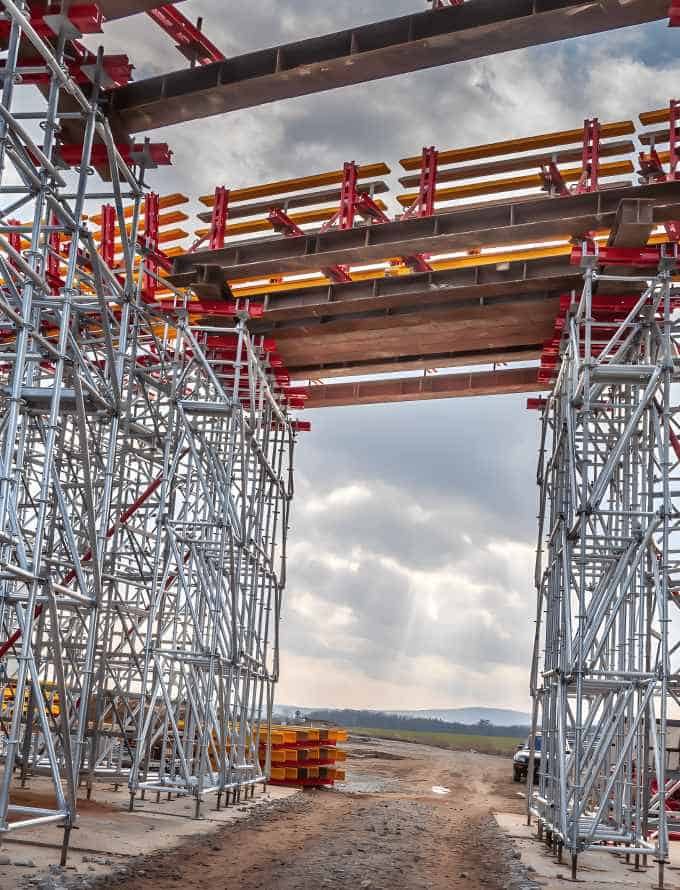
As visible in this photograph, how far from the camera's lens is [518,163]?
1705 centimetres

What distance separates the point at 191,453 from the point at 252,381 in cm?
212

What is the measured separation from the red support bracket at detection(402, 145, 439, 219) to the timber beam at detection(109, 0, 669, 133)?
2404 mm

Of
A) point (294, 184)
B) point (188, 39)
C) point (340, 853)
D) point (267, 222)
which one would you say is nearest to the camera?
point (340, 853)

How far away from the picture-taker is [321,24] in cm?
1653

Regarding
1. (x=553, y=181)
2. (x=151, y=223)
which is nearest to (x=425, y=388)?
(x=151, y=223)

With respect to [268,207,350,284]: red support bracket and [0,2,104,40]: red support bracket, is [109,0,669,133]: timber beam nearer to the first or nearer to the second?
[0,2,104,40]: red support bracket

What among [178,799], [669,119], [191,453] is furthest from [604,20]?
[178,799]

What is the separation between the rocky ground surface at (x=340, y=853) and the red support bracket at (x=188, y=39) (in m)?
11.2

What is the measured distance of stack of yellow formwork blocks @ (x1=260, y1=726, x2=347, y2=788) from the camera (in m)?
23.9

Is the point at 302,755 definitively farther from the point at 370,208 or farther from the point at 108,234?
the point at 370,208

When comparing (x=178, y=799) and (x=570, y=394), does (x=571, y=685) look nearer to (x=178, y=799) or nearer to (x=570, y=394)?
(x=570, y=394)

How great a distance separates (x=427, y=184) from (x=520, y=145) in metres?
1.62

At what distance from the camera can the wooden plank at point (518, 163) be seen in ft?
54.2

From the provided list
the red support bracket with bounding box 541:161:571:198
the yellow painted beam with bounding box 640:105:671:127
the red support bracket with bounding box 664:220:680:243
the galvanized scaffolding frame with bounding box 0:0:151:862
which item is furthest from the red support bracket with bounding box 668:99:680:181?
the galvanized scaffolding frame with bounding box 0:0:151:862
